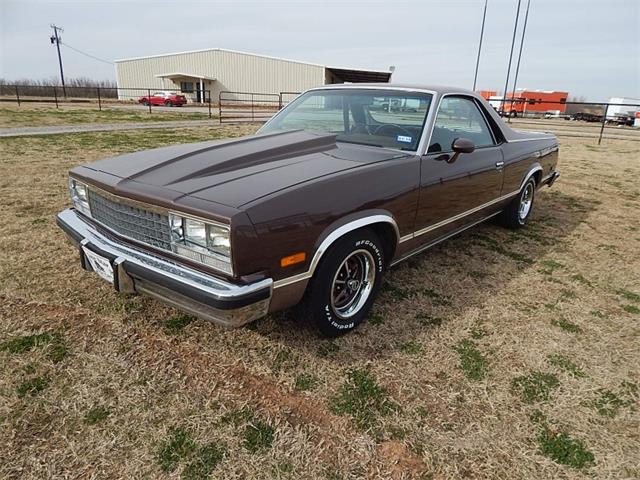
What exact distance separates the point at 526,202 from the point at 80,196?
463 centimetres

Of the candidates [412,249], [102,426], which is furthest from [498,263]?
[102,426]

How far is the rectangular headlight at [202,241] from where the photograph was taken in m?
2.00

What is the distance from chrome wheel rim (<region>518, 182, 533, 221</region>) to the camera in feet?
16.3

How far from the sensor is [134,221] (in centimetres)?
236

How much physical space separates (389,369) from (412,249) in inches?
38.8

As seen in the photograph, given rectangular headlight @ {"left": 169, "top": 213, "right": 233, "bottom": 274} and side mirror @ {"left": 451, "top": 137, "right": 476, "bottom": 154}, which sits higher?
side mirror @ {"left": 451, "top": 137, "right": 476, "bottom": 154}

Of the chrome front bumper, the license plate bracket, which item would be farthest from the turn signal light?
the license plate bracket

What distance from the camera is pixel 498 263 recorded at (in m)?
4.00

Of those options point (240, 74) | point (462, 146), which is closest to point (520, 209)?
point (462, 146)

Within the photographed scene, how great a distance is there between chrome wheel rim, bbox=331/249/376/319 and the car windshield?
90cm

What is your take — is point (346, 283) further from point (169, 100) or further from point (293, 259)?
point (169, 100)

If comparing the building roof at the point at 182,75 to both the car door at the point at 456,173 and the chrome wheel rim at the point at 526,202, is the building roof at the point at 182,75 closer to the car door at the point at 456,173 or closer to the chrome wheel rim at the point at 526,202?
the chrome wheel rim at the point at 526,202

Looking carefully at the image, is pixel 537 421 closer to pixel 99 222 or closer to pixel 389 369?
pixel 389 369

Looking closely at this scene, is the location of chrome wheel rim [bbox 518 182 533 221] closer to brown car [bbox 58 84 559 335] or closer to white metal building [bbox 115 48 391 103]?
brown car [bbox 58 84 559 335]
